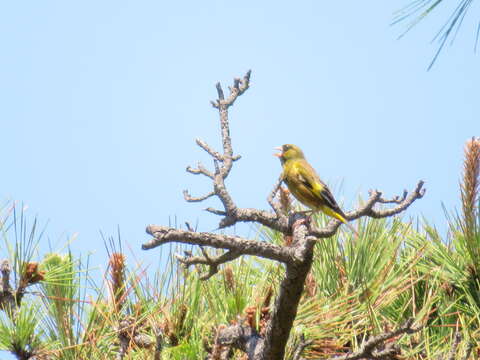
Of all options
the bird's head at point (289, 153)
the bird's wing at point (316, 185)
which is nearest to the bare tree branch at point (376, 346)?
the bird's wing at point (316, 185)

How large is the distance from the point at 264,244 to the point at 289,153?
341 centimetres

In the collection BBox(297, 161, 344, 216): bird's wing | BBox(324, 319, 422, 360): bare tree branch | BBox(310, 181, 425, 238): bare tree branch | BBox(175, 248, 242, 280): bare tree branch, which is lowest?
BBox(324, 319, 422, 360): bare tree branch

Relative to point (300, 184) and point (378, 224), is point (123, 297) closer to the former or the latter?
point (378, 224)

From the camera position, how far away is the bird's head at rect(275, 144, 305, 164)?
6.48 metres

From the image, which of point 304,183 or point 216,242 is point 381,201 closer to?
point 216,242

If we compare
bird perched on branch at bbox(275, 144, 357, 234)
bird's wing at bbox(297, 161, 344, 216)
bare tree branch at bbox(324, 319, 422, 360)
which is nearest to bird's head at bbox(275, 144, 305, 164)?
bird perched on branch at bbox(275, 144, 357, 234)

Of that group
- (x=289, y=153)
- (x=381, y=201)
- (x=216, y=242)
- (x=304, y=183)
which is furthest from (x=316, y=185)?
(x=216, y=242)

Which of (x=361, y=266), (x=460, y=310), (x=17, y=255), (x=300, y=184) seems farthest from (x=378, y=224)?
(x=17, y=255)

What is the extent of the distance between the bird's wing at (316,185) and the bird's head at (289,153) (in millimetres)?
308

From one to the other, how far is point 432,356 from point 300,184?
2.15 meters

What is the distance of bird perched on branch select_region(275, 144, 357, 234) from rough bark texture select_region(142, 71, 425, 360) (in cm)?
A: 111

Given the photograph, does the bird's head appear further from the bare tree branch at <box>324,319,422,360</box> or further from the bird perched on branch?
the bare tree branch at <box>324,319,422,360</box>

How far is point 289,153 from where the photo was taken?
6520mm

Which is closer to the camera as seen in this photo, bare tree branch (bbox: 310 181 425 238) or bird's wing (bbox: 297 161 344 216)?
bare tree branch (bbox: 310 181 425 238)
